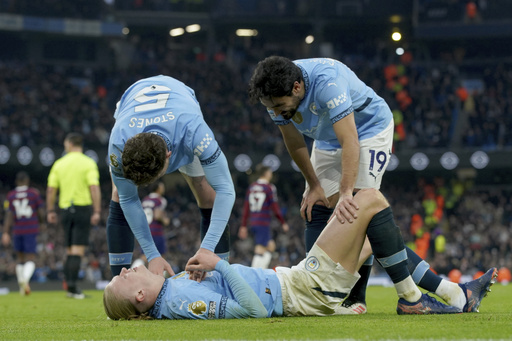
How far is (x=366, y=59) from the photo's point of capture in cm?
2938

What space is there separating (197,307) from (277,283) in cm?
55

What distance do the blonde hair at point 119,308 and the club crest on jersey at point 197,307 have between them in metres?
0.33

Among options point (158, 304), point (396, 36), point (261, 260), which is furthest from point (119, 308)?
point (396, 36)

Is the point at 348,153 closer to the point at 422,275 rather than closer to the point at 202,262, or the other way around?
the point at 422,275

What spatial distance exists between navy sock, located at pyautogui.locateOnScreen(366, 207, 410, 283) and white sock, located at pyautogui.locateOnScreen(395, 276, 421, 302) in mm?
37

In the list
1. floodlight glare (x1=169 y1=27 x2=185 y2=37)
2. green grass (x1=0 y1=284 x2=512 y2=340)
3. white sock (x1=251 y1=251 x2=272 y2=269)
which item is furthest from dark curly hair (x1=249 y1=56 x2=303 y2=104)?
floodlight glare (x1=169 y1=27 x2=185 y2=37)

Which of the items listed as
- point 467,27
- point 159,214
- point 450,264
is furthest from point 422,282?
point 467,27

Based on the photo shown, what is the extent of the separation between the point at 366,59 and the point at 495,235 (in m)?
10.1

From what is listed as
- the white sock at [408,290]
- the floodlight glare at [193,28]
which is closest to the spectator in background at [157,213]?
the white sock at [408,290]

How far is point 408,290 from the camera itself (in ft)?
15.4

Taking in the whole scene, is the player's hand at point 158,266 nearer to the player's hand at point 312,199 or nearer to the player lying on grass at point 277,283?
the player lying on grass at point 277,283

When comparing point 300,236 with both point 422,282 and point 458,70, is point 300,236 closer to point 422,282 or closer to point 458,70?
point 458,70

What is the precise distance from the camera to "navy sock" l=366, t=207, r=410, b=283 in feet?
14.9

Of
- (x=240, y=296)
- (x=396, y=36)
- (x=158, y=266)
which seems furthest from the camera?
(x=396, y=36)
